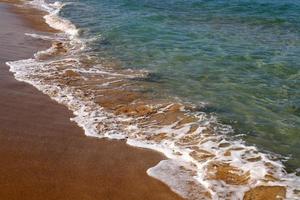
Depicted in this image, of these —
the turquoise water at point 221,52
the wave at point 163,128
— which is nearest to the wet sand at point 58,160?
the wave at point 163,128

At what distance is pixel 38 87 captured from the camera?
916cm

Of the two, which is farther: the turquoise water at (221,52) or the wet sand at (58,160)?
the turquoise water at (221,52)

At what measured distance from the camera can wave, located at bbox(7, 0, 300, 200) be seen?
5898mm

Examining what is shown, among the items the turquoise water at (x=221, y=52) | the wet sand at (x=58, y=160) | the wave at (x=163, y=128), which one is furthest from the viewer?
the turquoise water at (x=221, y=52)

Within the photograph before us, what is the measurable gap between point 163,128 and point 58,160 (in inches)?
75.4

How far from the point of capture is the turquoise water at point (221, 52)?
7.96 m

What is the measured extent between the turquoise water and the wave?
Answer: 0.41 metres

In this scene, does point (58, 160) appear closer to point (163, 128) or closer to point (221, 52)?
point (163, 128)

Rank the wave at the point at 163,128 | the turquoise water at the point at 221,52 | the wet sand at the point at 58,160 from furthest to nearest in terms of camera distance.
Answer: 1. the turquoise water at the point at 221,52
2. the wave at the point at 163,128
3. the wet sand at the point at 58,160

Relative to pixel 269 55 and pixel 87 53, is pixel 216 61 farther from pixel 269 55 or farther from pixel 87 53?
pixel 87 53

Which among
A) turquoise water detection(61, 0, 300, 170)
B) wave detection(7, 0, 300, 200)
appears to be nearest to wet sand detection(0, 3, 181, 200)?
wave detection(7, 0, 300, 200)

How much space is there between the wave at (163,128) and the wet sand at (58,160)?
24cm

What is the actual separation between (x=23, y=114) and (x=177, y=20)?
931cm

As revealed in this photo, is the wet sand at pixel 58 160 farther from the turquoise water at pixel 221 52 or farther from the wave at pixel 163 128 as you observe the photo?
the turquoise water at pixel 221 52
